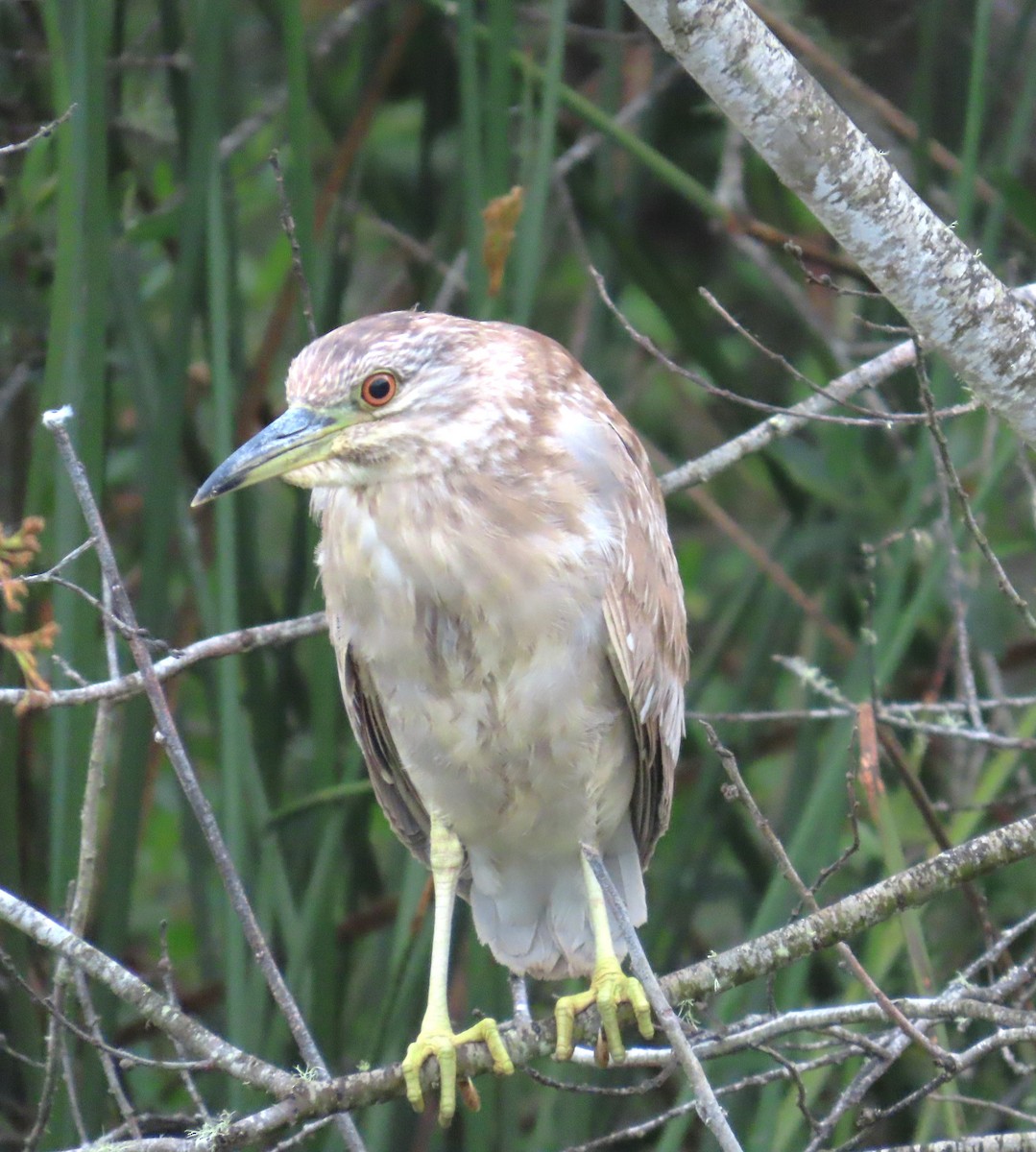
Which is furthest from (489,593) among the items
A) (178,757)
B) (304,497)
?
(304,497)

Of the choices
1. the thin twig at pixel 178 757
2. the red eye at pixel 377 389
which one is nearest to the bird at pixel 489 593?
the red eye at pixel 377 389

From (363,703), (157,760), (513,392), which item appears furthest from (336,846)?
(513,392)

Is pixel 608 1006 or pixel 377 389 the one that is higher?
pixel 377 389

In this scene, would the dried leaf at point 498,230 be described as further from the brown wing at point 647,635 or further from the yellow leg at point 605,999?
the yellow leg at point 605,999

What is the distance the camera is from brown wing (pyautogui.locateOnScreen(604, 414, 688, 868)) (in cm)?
256

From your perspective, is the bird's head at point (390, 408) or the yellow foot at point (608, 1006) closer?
the bird's head at point (390, 408)

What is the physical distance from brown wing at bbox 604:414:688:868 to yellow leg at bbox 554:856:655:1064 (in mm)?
220

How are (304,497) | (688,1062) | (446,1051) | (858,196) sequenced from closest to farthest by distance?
1. (688,1062)
2. (858,196)
3. (446,1051)
4. (304,497)

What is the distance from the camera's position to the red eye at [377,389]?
2.31 m

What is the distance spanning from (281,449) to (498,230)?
2.72 feet

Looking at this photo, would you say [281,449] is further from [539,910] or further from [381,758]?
[539,910]

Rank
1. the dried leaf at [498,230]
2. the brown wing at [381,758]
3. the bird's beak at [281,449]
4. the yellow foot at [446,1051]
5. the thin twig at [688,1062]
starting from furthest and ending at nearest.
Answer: the dried leaf at [498,230]
the brown wing at [381,758]
the yellow foot at [446,1051]
the bird's beak at [281,449]
the thin twig at [688,1062]

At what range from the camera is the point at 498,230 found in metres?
2.89

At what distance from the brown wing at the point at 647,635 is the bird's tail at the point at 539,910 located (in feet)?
0.44
